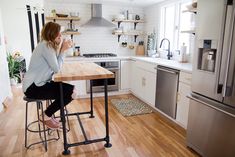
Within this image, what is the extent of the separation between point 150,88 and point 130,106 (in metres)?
0.55

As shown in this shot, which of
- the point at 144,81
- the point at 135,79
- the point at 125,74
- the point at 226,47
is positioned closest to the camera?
the point at 226,47

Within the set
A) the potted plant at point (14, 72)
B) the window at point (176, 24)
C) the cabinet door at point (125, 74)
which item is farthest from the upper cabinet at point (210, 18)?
the potted plant at point (14, 72)

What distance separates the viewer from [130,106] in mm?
3918

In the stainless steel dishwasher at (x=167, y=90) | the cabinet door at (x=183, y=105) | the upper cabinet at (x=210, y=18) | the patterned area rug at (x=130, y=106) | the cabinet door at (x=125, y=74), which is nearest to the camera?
the upper cabinet at (x=210, y=18)

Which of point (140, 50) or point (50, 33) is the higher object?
point (50, 33)

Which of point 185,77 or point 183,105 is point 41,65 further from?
point 183,105

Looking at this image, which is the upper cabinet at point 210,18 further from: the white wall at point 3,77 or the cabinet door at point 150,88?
the white wall at point 3,77

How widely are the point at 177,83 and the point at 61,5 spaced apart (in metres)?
3.18

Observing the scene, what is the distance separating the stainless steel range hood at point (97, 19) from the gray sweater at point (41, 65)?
7.84 feet

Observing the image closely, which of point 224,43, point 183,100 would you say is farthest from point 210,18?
point 183,100

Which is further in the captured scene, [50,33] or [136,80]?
[136,80]

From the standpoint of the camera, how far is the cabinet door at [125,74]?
4578mm

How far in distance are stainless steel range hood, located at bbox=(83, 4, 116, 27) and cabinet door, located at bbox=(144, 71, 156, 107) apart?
1.53 meters

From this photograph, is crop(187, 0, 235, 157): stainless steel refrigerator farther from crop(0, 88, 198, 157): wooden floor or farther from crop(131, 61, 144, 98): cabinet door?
crop(131, 61, 144, 98): cabinet door
